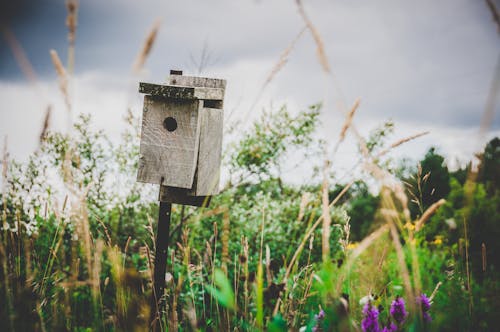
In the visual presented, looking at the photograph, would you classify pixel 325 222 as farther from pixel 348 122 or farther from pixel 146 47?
pixel 146 47

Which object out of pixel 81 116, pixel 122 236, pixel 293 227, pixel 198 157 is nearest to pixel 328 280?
pixel 198 157

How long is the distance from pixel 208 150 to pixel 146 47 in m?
1.19

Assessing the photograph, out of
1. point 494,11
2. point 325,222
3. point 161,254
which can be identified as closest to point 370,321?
point 325,222

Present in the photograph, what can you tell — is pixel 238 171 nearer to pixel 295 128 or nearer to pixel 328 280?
pixel 295 128

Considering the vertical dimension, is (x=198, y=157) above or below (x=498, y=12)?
below

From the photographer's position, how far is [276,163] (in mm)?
4746

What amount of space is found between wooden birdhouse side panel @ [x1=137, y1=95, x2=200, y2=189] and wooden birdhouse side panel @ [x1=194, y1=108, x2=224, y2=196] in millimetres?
77

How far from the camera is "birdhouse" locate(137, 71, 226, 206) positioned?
7.48 ft

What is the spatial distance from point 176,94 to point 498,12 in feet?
5.07

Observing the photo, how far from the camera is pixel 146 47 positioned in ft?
4.26

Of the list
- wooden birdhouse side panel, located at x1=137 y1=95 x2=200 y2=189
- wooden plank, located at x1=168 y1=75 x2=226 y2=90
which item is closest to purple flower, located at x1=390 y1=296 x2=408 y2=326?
wooden birdhouse side panel, located at x1=137 y1=95 x2=200 y2=189

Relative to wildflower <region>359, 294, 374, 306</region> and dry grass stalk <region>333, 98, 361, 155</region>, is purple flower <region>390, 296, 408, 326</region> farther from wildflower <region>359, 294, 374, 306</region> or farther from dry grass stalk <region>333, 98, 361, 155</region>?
dry grass stalk <region>333, 98, 361, 155</region>

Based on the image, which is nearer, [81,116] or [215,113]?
[215,113]

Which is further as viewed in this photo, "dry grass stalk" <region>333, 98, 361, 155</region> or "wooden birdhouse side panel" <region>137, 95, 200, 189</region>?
"wooden birdhouse side panel" <region>137, 95, 200, 189</region>
